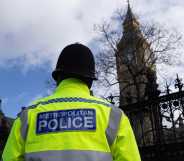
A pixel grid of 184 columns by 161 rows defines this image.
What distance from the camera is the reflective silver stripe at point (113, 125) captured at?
258 cm

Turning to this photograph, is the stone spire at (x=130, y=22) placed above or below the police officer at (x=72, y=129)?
above

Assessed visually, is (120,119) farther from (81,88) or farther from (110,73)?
(110,73)

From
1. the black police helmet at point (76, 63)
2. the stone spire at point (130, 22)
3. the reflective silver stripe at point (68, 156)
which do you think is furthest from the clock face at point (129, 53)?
the reflective silver stripe at point (68, 156)

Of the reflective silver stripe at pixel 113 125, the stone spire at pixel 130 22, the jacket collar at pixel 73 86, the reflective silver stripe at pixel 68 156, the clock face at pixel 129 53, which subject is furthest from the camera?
the stone spire at pixel 130 22

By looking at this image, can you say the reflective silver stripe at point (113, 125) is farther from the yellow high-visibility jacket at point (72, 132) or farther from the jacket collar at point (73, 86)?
the jacket collar at point (73, 86)

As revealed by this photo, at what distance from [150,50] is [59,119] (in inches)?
801

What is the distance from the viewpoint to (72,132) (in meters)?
2.55

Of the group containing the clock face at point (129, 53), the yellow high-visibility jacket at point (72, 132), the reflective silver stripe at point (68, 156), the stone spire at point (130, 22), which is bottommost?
the reflective silver stripe at point (68, 156)

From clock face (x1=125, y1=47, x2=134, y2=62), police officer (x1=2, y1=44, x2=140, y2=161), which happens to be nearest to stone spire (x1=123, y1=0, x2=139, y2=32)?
clock face (x1=125, y1=47, x2=134, y2=62)

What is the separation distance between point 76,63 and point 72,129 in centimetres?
50

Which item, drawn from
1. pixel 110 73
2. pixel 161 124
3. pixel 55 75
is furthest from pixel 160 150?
pixel 110 73

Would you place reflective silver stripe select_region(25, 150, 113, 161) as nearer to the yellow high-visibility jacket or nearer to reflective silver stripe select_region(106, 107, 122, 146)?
the yellow high-visibility jacket

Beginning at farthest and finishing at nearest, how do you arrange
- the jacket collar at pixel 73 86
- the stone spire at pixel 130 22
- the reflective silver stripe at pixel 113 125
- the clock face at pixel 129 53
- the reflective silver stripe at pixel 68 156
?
the stone spire at pixel 130 22 → the clock face at pixel 129 53 → the jacket collar at pixel 73 86 → the reflective silver stripe at pixel 113 125 → the reflective silver stripe at pixel 68 156

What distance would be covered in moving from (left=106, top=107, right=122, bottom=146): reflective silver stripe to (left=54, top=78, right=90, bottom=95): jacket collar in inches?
10.4
